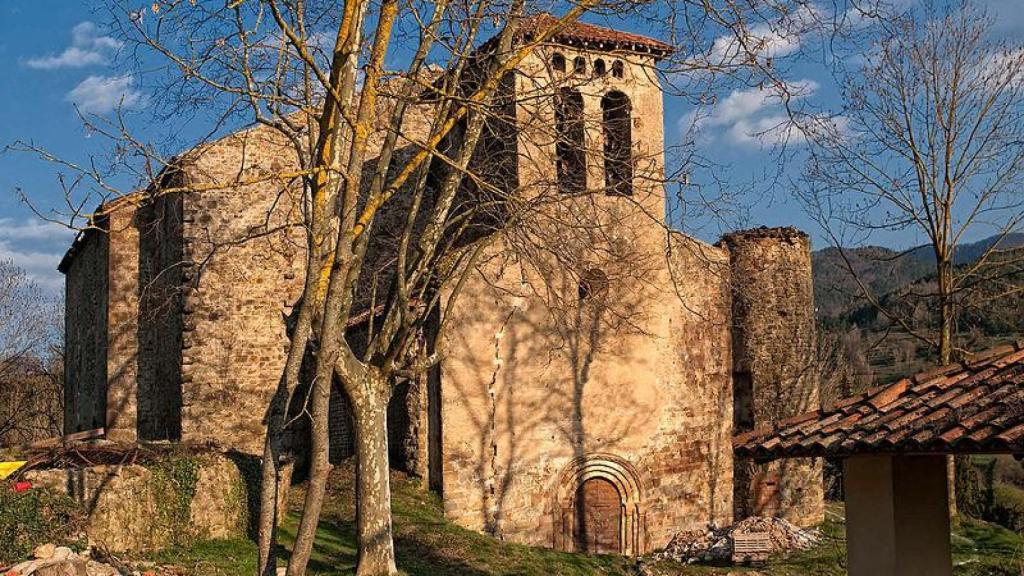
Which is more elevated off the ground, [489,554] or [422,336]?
[422,336]

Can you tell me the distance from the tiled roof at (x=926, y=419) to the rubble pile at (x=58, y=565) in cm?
648

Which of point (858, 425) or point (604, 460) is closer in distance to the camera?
point (858, 425)

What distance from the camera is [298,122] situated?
19.2 m

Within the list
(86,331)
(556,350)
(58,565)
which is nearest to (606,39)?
(556,350)

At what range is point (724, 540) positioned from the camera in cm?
1708

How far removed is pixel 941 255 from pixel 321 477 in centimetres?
1322

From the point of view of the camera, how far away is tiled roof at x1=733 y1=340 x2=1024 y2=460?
20.7ft

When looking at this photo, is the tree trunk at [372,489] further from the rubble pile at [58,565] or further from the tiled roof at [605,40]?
the tiled roof at [605,40]

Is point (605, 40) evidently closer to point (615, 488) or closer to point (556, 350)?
point (556, 350)

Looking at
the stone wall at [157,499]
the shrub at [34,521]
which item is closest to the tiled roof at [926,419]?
the shrub at [34,521]

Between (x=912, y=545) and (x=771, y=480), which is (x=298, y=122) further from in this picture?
(x=912, y=545)

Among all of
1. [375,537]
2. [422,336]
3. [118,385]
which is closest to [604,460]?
[422,336]

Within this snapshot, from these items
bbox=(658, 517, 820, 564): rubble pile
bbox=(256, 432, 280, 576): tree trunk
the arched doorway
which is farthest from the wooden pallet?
bbox=(256, 432, 280, 576): tree trunk

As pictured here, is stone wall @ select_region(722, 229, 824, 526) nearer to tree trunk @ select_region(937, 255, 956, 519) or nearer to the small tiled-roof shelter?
tree trunk @ select_region(937, 255, 956, 519)
